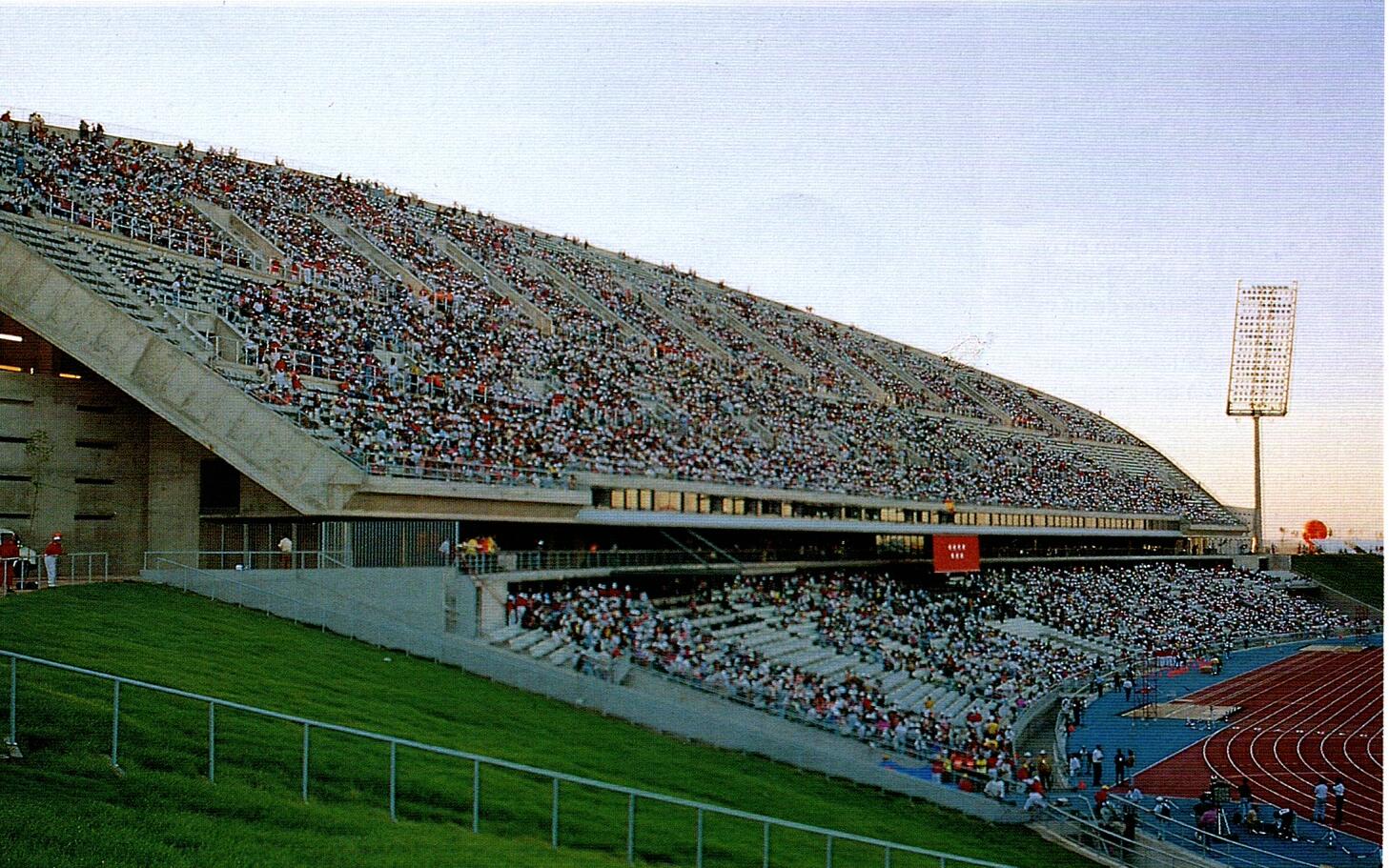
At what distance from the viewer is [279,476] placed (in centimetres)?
1600

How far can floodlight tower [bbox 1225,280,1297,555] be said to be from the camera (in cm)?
3609

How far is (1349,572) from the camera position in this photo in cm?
Result: 3781

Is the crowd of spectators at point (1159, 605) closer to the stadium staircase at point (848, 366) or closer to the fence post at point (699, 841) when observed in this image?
the stadium staircase at point (848, 366)

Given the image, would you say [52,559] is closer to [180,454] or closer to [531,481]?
[180,454]

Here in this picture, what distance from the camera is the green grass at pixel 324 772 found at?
6.75m

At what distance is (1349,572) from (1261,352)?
757 centimetres

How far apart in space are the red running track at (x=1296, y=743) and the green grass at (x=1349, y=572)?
8.92 m

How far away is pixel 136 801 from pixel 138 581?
9.44 m

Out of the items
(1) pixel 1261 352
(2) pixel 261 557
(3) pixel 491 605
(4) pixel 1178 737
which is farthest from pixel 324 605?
(1) pixel 1261 352

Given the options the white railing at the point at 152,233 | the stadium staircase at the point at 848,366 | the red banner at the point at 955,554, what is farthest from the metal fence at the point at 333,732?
the stadium staircase at the point at 848,366

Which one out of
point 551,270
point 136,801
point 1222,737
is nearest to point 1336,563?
point 1222,737

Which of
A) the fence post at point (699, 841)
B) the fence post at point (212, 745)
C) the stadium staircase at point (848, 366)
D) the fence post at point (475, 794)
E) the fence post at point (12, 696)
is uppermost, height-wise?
the stadium staircase at point (848, 366)

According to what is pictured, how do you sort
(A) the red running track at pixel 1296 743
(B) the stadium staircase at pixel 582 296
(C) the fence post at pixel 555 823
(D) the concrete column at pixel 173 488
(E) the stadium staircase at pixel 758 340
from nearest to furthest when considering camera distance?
(C) the fence post at pixel 555 823 < (A) the red running track at pixel 1296 743 < (D) the concrete column at pixel 173 488 < (B) the stadium staircase at pixel 582 296 < (E) the stadium staircase at pixel 758 340

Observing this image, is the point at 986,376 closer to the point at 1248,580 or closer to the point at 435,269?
the point at 1248,580
